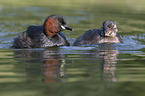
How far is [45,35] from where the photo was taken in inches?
426

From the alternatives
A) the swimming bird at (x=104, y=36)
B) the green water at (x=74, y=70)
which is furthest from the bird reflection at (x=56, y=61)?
the swimming bird at (x=104, y=36)

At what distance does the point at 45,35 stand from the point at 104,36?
2.21 meters

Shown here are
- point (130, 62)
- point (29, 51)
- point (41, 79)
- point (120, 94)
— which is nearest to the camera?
point (120, 94)

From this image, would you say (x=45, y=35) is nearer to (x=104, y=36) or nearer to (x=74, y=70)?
(x=104, y=36)

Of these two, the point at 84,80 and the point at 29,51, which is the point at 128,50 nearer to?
the point at 29,51

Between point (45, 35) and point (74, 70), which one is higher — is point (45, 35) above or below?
above

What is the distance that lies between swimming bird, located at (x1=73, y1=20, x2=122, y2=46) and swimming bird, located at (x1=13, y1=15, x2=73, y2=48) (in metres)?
1.06

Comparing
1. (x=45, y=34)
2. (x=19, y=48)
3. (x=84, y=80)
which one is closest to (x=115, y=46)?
(x=45, y=34)

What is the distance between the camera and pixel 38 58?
873 cm

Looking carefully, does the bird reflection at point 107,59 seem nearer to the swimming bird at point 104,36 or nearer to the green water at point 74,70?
the green water at point 74,70

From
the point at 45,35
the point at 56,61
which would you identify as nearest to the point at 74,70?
the point at 56,61

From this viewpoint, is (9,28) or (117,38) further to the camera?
(9,28)

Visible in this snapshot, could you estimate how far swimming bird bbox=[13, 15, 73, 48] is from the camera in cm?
1059

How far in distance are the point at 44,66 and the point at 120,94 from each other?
2530mm
